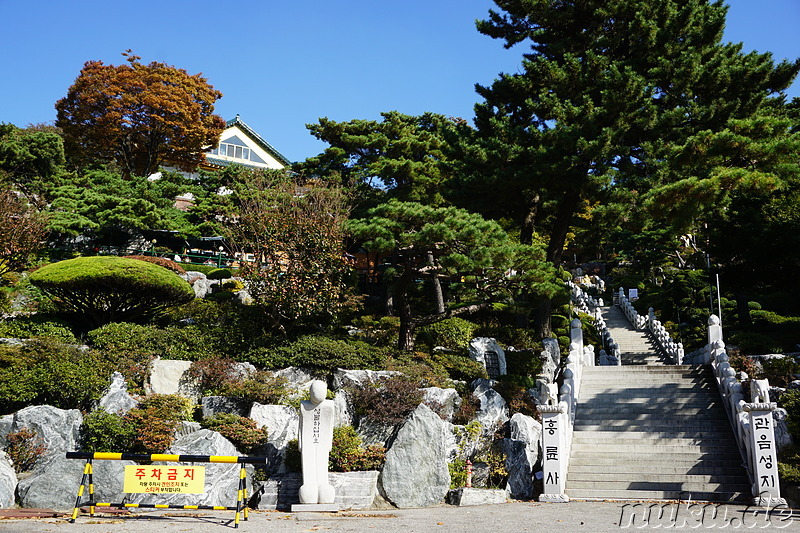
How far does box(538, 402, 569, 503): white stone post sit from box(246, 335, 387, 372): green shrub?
4485 millimetres

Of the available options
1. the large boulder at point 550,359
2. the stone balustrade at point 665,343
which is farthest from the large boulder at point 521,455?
the stone balustrade at point 665,343

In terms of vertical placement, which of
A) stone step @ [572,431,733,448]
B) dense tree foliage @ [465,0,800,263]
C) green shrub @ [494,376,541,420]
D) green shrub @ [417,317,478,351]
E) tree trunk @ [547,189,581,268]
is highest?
dense tree foliage @ [465,0,800,263]

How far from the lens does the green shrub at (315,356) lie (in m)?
15.5

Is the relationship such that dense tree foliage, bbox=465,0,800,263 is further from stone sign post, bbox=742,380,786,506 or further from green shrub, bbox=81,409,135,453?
green shrub, bbox=81,409,135,453

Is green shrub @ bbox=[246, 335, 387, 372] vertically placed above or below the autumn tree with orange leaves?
below

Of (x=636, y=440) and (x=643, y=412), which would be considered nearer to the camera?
(x=636, y=440)

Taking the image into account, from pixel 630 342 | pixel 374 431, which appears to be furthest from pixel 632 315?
pixel 374 431

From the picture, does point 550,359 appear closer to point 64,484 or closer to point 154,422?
point 154,422

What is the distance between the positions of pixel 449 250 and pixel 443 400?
170 inches

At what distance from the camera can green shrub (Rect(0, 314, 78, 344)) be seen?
51.2ft

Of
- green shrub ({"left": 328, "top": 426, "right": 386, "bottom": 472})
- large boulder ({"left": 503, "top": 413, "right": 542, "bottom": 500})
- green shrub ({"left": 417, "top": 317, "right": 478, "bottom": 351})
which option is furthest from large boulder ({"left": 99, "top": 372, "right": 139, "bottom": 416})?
green shrub ({"left": 417, "top": 317, "right": 478, "bottom": 351})

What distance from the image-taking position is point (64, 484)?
11070mm

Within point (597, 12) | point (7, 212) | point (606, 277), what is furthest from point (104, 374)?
point (606, 277)

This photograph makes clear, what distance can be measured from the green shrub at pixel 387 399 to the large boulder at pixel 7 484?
6.55 meters
